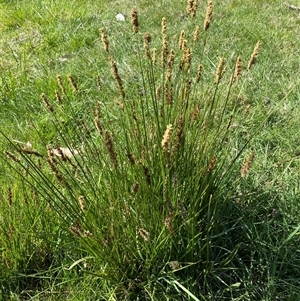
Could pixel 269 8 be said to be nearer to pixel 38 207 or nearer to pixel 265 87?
pixel 265 87

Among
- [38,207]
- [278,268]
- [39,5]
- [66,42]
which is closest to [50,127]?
[38,207]

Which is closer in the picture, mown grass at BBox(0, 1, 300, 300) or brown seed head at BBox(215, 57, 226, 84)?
brown seed head at BBox(215, 57, 226, 84)

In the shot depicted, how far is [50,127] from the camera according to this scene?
130 inches

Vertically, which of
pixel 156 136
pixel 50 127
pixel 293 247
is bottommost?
pixel 50 127

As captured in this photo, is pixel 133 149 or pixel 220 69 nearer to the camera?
pixel 220 69

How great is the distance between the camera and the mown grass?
1981 mm

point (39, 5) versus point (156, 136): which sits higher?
point (156, 136)

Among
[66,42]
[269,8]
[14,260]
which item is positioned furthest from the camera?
[269,8]

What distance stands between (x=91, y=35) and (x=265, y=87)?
74.7 inches

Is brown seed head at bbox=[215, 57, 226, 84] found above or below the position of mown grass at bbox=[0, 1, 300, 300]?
above

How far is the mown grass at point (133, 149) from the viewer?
6.50 feet

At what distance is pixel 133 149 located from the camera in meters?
2.08

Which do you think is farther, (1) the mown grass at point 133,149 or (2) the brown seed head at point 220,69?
(1) the mown grass at point 133,149

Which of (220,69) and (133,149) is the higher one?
(220,69)
